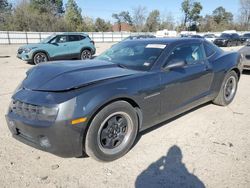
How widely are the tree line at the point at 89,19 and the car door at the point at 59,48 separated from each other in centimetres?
3193

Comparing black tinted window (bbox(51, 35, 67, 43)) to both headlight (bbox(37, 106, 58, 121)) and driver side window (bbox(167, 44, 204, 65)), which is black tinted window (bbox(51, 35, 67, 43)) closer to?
driver side window (bbox(167, 44, 204, 65))

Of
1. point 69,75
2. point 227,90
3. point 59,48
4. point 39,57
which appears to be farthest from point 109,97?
point 59,48

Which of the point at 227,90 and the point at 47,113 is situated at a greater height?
the point at 47,113

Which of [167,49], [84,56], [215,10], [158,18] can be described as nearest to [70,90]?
[167,49]

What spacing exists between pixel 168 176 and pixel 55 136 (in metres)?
1.42

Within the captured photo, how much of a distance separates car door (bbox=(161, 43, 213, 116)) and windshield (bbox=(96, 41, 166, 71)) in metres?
0.25

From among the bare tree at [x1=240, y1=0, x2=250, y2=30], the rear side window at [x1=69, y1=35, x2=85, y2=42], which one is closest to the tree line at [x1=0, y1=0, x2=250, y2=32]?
the bare tree at [x1=240, y1=0, x2=250, y2=30]

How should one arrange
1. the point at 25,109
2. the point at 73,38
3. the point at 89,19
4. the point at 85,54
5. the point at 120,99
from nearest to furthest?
the point at 25,109 < the point at 120,99 < the point at 73,38 < the point at 85,54 < the point at 89,19

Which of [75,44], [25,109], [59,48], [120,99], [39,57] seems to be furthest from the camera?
[75,44]

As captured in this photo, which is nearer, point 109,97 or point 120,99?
point 109,97

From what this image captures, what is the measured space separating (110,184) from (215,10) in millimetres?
93534

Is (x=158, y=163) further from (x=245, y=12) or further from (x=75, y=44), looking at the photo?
(x=245, y=12)

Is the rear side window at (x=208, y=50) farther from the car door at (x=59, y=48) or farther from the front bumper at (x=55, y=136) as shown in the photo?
the car door at (x=59, y=48)

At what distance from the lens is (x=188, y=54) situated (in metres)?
4.27
